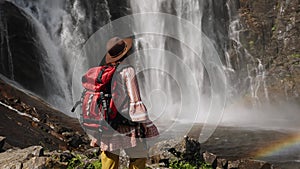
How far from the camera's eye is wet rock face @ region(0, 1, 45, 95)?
714 inches

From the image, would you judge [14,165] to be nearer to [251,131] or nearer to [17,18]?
[251,131]

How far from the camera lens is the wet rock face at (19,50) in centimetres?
1812

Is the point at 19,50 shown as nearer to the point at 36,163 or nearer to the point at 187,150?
the point at 187,150

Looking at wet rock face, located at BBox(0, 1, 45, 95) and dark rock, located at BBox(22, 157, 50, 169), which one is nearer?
dark rock, located at BBox(22, 157, 50, 169)

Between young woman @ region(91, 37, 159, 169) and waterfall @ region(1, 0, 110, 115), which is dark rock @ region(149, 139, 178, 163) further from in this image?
waterfall @ region(1, 0, 110, 115)

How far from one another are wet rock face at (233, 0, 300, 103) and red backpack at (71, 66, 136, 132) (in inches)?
821

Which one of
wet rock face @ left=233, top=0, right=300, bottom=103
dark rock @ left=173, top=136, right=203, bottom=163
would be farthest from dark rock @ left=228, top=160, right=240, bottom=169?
wet rock face @ left=233, top=0, right=300, bottom=103

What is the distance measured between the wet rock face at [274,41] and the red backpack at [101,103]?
20848mm

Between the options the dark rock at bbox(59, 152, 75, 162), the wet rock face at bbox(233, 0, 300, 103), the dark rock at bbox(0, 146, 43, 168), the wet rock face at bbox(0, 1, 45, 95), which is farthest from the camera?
the wet rock face at bbox(233, 0, 300, 103)

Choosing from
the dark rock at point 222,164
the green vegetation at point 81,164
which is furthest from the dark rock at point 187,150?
the green vegetation at point 81,164

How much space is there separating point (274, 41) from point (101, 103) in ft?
75.2

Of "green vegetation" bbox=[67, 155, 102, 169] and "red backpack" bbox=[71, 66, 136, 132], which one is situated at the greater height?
"red backpack" bbox=[71, 66, 136, 132]

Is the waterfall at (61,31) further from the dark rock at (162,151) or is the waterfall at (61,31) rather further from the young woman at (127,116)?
the young woman at (127,116)

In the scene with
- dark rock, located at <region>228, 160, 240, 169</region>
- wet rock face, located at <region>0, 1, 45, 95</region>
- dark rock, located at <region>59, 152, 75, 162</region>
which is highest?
wet rock face, located at <region>0, 1, 45, 95</region>
